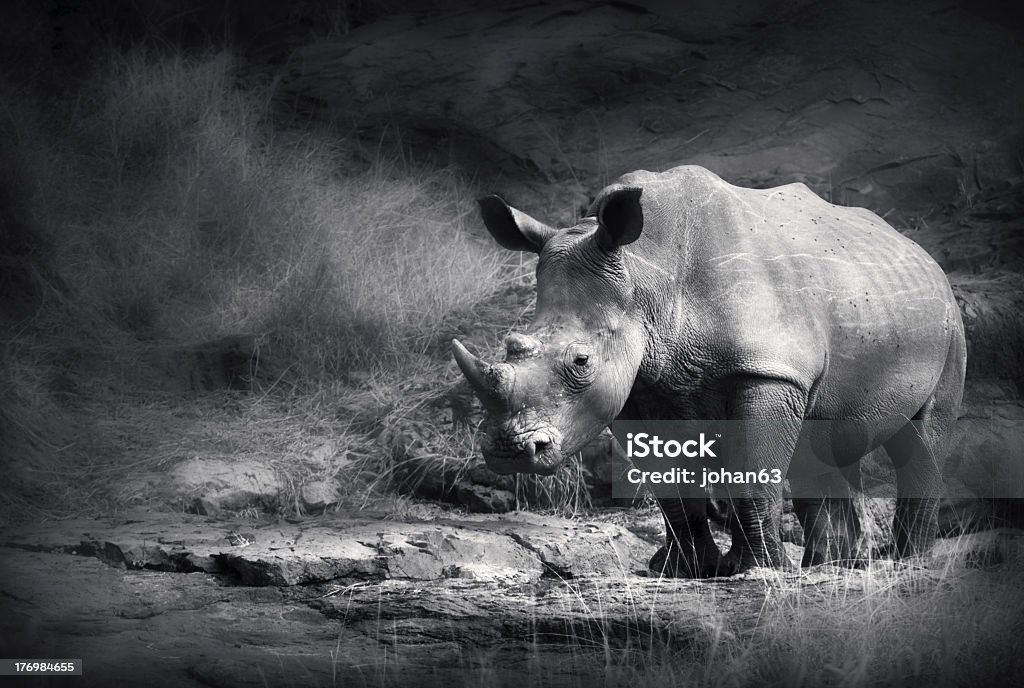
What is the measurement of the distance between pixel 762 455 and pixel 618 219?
106cm

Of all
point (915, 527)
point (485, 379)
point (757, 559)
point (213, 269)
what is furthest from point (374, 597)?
point (213, 269)

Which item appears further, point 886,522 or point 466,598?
point 886,522

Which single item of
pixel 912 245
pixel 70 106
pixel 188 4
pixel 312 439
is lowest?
pixel 312 439

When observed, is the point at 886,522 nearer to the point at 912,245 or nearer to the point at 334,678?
the point at 912,245

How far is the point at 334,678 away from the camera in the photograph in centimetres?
375

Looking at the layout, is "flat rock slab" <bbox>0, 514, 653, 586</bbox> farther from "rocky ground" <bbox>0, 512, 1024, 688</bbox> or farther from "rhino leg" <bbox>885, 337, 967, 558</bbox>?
"rhino leg" <bbox>885, 337, 967, 558</bbox>

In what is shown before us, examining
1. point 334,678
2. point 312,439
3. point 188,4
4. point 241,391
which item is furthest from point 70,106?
point 334,678

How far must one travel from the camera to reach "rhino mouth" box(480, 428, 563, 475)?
4207 mm

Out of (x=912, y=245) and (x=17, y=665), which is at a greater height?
(x=912, y=245)

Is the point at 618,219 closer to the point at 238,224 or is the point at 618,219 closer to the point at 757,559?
the point at 757,559

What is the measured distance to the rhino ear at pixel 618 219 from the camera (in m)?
4.45

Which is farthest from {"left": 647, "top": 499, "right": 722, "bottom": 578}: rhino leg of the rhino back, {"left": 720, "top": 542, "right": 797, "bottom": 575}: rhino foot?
the rhino back

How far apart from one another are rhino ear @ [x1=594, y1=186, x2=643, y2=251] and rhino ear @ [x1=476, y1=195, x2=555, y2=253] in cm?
35

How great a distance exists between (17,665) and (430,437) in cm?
356
